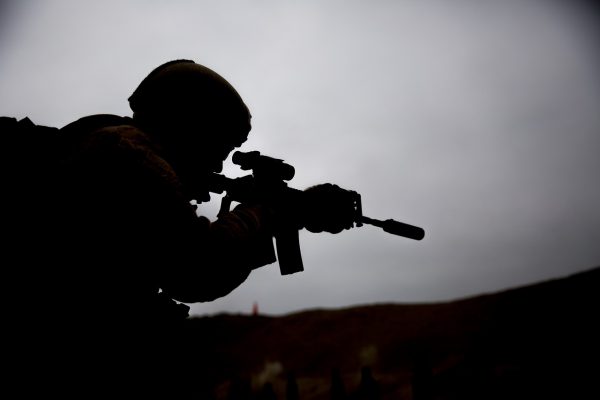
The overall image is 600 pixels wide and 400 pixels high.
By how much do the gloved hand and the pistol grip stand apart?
0.11m

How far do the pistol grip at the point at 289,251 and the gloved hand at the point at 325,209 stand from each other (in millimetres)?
111

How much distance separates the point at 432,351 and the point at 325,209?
8986 millimetres

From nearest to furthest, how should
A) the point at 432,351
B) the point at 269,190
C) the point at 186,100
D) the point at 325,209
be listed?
the point at 186,100 < the point at 269,190 < the point at 325,209 < the point at 432,351

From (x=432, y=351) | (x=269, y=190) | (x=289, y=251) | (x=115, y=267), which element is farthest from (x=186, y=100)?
(x=432, y=351)

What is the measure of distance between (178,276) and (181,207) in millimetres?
251

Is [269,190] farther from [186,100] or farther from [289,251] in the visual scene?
[186,100]

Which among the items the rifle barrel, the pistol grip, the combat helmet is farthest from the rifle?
the rifle barrel

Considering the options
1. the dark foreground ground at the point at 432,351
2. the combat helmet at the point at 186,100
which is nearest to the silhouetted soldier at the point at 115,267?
the combat helmet at the point at 186,100

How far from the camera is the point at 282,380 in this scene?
12.6 metres

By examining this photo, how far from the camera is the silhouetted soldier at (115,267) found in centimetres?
106

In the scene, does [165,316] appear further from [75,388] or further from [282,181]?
[282,181]

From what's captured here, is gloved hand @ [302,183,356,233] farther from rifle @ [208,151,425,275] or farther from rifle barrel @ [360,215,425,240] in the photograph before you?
rifle barrel @ [360,215,425,240]

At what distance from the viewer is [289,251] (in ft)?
6.74

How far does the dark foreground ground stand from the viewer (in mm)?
4445
